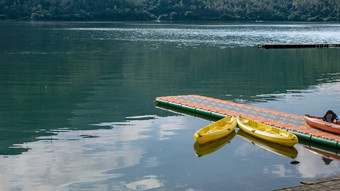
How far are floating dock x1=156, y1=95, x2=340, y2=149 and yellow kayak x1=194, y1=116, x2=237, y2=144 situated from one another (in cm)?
Answer: 239

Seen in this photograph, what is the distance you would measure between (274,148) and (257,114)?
6921 mm

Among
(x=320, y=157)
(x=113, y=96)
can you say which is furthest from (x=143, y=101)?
(x=320, y=157)

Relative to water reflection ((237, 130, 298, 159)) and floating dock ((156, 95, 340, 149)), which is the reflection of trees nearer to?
floating dock ((156, 95, 340, 149))

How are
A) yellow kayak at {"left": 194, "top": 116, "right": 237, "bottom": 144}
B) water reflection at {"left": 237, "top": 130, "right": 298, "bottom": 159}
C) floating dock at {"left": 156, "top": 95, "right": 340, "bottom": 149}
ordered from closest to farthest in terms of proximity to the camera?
water reflection at {"left": 237, "top": 130, "right": 298, "bottom": 159} < yellow kayak at {"left": 194, "top": 116, "right": 237, "bottom": 144} < floating dock at {"left": 156, "top": 95, "right": 340, "bottom": 149}

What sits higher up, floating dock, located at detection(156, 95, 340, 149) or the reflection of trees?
floating dock, located at detection(156, 95, 340, 149)

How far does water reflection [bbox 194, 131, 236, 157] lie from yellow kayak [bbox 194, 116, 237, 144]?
8.6 inches

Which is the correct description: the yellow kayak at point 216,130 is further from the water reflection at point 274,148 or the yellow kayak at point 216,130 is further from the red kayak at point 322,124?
the red kayak at point 322,124

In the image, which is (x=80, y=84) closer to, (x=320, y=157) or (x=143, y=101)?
(x=143, y=101)

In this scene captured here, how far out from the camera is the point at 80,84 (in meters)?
51.3

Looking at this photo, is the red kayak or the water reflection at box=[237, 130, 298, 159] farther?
the red kayak

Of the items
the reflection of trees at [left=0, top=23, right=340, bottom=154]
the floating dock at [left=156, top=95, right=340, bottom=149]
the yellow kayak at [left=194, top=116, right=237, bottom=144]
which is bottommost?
the reflection of trees at [left=0, top=23, right=340, bottom=154]

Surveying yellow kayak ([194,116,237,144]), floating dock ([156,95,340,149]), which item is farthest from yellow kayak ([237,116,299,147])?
floating dock ([156,95,340,149])

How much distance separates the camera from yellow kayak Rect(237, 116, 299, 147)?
87.4 feet

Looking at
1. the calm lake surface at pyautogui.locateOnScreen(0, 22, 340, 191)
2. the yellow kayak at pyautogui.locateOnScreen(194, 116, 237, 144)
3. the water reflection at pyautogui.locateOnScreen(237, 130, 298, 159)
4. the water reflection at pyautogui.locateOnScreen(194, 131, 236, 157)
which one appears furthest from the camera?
the yellow kayak at pyautogui.locateOnScreen(194, 116, 237, 144)
